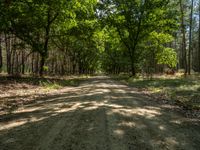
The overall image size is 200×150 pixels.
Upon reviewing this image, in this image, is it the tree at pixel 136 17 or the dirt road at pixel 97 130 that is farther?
the tree at pixel 136 17

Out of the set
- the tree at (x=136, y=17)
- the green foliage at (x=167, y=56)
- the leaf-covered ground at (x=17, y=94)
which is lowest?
the leaf-covered ground at (x=17, y=94)

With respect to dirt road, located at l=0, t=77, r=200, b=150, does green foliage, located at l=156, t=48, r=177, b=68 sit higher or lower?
higher

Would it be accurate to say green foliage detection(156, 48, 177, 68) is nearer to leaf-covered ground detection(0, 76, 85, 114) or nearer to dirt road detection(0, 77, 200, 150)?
leaf-covered ground detection(0, 76, 85, 114)

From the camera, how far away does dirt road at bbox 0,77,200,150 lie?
7.04 meters

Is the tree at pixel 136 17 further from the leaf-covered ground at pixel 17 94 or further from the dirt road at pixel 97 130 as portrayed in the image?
the dirt road at pixel 97 130

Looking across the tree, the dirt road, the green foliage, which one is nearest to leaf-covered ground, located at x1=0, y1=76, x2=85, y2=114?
the dirt road

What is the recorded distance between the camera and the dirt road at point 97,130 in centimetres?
704

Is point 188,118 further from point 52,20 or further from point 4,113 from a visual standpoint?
point 52,20

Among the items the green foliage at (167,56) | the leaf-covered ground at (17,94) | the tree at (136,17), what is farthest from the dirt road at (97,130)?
the green foliage at (167,56)

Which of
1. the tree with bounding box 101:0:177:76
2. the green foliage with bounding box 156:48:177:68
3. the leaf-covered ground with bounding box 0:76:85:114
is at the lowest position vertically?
the leaf-covered ground with bounding box 0:76:85:114

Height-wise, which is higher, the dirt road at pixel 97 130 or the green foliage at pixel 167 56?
the green foliage at pixel 167 56

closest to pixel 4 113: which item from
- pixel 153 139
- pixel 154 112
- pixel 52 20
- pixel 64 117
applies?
pixel 64 117

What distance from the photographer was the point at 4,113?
11688mm

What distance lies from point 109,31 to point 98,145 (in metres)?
40.0
